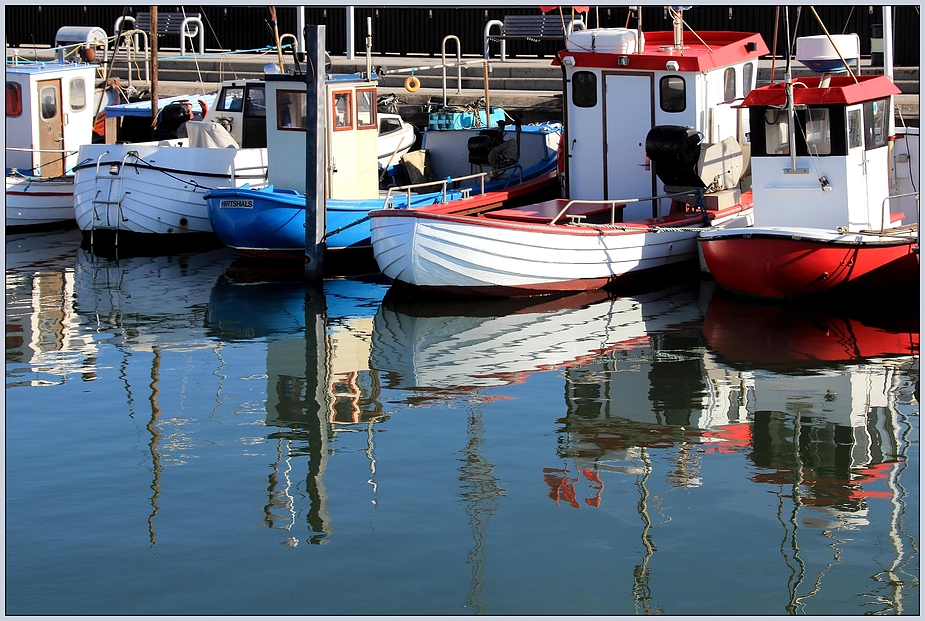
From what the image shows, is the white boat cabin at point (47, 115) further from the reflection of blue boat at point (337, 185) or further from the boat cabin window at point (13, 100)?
the reflection of blue boat at point (337, 185)

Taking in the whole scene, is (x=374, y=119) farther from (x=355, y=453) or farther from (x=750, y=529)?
→ (x=750, y=529)

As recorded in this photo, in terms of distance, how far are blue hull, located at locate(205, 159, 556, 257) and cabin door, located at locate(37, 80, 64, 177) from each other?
5.52 m

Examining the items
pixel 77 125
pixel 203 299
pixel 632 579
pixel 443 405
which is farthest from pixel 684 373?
pixel 77 125

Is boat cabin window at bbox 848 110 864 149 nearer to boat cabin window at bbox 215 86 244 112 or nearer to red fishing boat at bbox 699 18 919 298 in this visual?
red fishing boat at bbox 699 18 919 298

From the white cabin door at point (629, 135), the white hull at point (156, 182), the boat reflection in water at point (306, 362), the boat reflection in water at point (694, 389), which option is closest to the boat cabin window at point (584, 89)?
Answer: the white cabin door at point (629, 135)

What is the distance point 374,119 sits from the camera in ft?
53.6

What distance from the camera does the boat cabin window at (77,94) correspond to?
2052 cm

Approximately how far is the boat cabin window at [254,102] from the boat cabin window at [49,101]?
412 centimetres

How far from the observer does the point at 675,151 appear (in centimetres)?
1416

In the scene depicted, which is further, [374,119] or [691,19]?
[691,19]

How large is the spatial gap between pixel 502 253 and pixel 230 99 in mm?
7355

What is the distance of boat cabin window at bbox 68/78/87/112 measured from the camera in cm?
2052

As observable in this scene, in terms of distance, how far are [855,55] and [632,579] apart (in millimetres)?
9152

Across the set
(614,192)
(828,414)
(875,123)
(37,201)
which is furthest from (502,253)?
(37,201)
